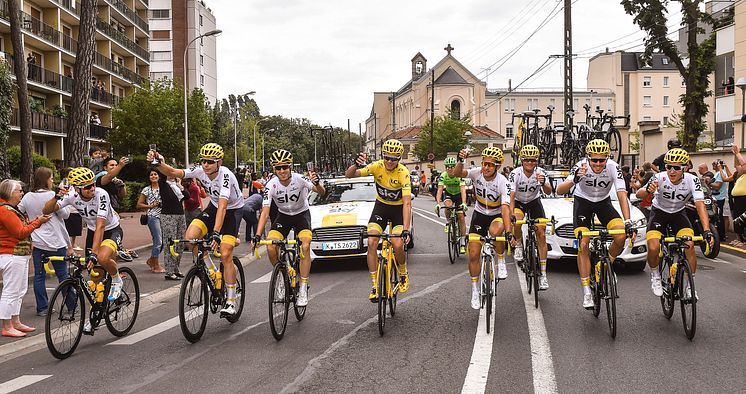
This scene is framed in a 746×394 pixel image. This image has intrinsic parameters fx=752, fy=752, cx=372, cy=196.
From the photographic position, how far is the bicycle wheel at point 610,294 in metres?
7.34

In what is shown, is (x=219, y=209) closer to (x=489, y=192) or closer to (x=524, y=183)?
(x=489, y=192)

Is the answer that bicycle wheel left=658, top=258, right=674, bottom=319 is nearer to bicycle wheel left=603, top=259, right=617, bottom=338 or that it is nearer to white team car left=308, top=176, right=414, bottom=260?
bicycle wheel left=603, top=259, right=617, bottom=338

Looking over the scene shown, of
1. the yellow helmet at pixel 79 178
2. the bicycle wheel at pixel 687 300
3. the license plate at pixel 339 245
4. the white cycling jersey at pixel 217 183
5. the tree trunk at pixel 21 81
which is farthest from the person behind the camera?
the tree trunk at pixel 21 81

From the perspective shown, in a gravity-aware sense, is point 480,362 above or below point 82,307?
below

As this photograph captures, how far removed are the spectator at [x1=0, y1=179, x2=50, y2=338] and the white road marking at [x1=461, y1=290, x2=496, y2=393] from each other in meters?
4.64

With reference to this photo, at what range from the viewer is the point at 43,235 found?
8734 millimetres

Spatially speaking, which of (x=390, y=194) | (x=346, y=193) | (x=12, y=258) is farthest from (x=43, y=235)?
(x=346, y=193)

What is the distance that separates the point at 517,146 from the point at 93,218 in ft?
67.7

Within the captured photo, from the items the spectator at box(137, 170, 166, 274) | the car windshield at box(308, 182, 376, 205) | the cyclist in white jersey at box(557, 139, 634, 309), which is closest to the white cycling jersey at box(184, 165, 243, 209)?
the cyclist in white jersey at box(557, 139, 634, 309)

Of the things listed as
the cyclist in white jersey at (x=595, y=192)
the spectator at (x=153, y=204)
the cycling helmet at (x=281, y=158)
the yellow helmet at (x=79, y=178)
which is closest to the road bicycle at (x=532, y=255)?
the cyclist in white jersey at (x=595, y=192)

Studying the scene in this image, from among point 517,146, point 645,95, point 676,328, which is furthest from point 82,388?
point 645,95

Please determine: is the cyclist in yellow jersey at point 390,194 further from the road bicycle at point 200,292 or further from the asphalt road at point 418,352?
the road bicycle at point 200,292

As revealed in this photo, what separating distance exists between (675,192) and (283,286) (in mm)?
4379

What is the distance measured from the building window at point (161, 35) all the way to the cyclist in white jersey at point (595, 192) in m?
81.7
